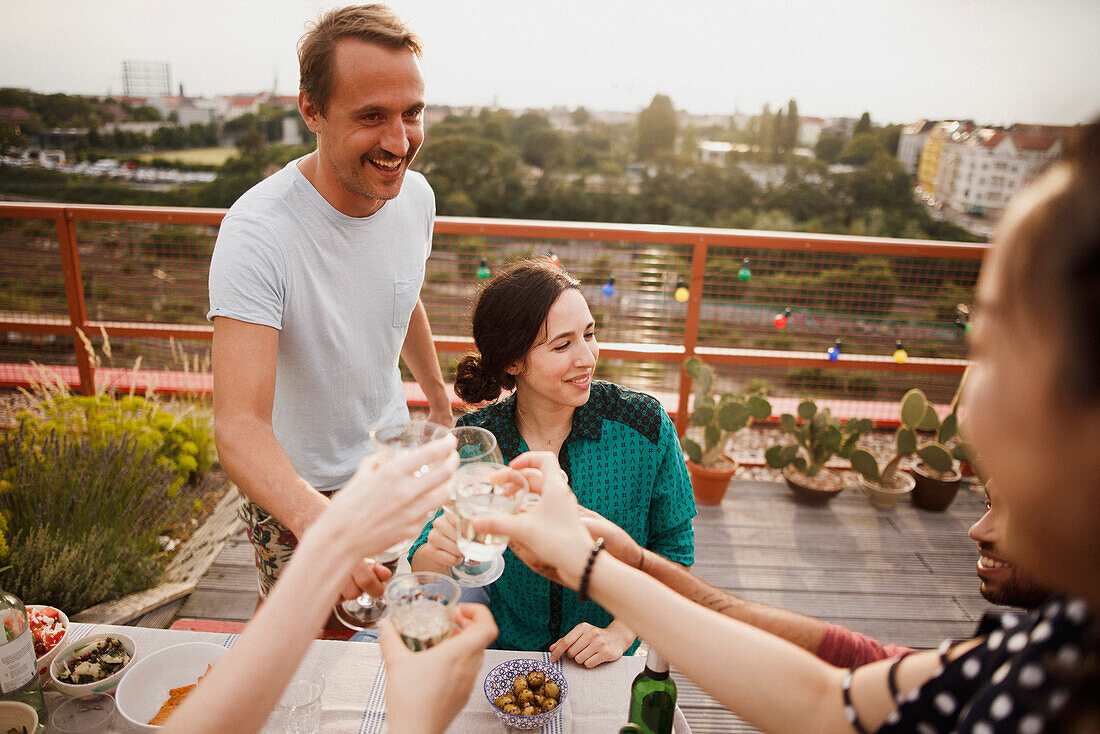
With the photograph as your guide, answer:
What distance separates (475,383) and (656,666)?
51.3 inches

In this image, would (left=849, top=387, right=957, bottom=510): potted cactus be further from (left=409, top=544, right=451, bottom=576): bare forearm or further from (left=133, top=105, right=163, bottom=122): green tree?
(left=133, top=105, right=163, bottom=122): green tree

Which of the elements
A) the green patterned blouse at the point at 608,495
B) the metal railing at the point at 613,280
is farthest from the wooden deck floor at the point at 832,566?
the green patterned blouse at the point at 608,495

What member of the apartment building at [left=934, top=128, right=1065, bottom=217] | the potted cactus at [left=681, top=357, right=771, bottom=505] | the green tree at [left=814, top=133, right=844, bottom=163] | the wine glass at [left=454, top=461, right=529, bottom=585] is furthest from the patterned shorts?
the green tree at [left=814, top=133, right=844, bottom=163]

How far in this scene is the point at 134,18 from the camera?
16.3 meters

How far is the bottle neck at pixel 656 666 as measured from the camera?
1278 millimetres

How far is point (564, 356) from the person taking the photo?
7.06 feet

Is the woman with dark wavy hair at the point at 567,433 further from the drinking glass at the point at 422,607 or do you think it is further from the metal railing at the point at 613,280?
the metal railing at the point at 613,280

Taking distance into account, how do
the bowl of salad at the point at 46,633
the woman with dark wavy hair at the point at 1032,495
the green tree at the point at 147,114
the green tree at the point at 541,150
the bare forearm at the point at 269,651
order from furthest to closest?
the green tree at the point at 541,150
the green tree at the point at 147,114
the bowl of salad at the point at 46,633
the bare forearm at the point at 269,651
the woman with dark wavy hair at the point at 1032,495

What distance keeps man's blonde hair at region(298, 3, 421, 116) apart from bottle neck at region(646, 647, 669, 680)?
74.6 inches

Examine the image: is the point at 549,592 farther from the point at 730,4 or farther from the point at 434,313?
the point at 730,4

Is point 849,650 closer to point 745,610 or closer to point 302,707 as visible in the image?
point 745,610

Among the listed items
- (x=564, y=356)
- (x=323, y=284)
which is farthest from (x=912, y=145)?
(x=323, y=284)

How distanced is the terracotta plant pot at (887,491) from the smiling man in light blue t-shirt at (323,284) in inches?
143

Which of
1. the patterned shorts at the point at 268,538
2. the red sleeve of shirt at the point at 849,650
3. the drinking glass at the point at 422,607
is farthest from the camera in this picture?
the patterned shorts at the point at 268,538
